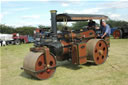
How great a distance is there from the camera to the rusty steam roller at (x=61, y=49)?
4207 millimetres

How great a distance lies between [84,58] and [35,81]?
179 cm

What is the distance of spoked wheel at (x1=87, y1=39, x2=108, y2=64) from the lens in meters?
5.28

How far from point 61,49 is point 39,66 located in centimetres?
119

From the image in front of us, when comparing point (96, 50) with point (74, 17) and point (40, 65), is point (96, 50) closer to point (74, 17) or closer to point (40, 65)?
point (74, 17)

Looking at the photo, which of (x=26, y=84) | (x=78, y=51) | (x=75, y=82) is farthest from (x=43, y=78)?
(x=78, y=51)

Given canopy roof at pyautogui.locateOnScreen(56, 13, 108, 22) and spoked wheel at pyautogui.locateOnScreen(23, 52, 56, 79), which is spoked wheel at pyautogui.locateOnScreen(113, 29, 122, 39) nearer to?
canopy roof at pyautogui.locateOnScreen(56, 13, 108, 22)

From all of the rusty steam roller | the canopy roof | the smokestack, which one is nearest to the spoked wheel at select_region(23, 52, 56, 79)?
the rusty steam roller

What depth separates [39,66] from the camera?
4172 millimetres

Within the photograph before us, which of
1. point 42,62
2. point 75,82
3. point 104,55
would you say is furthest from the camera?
point 104,55

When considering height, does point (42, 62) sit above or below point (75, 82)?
above

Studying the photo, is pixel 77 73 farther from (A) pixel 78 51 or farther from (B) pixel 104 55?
(B) pixel 104 55

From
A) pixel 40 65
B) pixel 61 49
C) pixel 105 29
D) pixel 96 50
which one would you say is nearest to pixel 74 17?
pixel 61 49

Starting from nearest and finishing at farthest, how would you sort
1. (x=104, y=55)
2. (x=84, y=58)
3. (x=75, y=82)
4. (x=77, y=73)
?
(x=75, y=82) → (x=77, y=73) → (x=84, y=58) → (x=104, y=55)

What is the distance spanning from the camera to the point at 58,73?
4.79 metres
